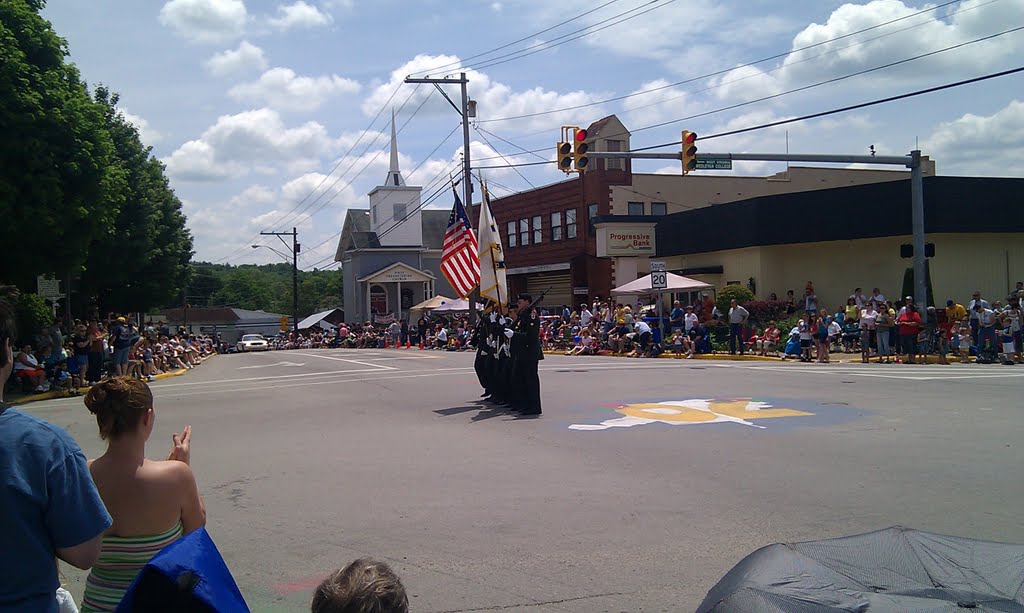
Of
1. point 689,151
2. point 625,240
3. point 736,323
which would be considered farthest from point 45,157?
point 625,240

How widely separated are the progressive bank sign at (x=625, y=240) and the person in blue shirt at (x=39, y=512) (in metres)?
43.7

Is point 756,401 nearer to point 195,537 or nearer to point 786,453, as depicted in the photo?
point 786,453

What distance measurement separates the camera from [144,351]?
85.3 feet

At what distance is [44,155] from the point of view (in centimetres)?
1953

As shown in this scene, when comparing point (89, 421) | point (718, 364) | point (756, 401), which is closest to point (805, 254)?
point (718, 364)

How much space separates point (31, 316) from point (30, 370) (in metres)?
3.35

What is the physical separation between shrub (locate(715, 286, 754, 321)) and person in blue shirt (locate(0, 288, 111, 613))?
101ft

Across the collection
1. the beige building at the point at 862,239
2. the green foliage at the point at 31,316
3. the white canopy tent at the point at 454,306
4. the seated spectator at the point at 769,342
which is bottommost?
the seated spectator at the point at 769,342

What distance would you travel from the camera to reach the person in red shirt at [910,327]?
23.2m

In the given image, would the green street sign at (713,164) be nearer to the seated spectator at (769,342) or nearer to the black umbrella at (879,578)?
the seated spectator at (769,342)

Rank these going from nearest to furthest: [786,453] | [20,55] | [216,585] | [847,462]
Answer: [216,585]
[847,462]
[786,453]
[20,55]

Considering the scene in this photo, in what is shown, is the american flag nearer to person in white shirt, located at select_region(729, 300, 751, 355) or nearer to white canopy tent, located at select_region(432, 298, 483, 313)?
person in white shirt, located at select_region(729, 300, 751, 355)

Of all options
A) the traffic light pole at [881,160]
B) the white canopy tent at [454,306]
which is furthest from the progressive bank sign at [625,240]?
the traffic light pole at [881,160]

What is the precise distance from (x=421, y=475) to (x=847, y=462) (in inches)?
187
